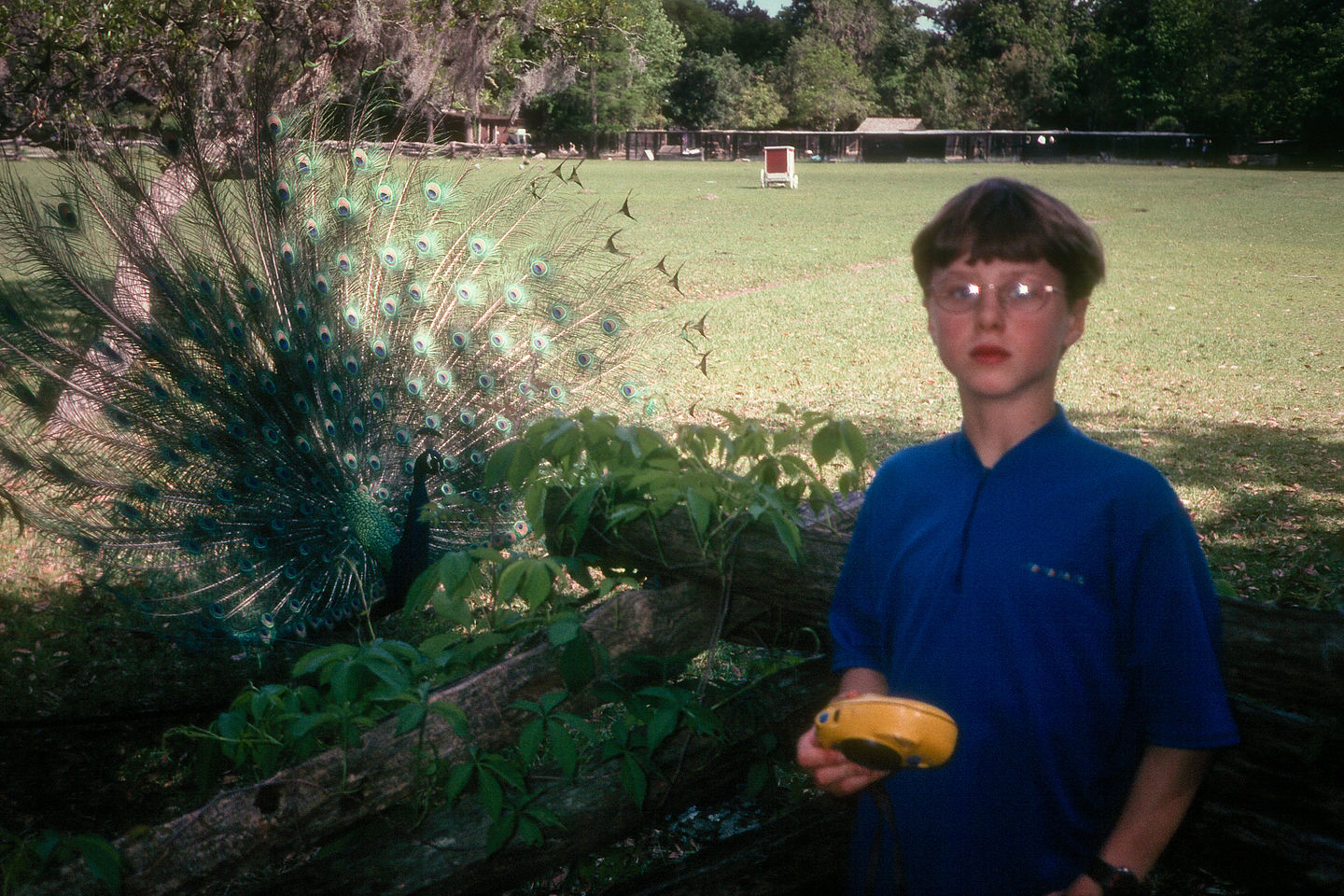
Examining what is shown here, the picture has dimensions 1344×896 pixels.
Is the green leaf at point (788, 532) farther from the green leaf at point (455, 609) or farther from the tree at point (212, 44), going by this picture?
the tree at point (212, 44)

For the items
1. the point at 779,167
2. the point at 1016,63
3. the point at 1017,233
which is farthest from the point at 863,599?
the point at 1016,63

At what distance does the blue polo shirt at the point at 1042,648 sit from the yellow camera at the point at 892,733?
0.52 feet

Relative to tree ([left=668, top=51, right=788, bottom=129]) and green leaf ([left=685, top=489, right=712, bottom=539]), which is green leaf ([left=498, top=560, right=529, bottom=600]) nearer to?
green leaf ([left=685, top=489, right=712, bottom=539])

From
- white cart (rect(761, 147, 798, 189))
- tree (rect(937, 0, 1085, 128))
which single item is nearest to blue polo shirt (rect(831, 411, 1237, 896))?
white cart (rect(761, 147, 798, 189))

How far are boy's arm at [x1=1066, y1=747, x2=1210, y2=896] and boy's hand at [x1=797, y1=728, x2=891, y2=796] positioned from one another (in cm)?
28

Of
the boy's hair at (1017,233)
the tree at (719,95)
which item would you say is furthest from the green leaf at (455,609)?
the tree at (719,95)

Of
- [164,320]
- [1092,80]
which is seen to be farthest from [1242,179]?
[164,320]

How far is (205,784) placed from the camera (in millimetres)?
2031

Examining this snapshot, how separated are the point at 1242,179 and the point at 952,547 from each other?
3940 centimetres

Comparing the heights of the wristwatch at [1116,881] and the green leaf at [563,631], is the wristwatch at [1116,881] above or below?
below

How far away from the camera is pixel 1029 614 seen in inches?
47.1

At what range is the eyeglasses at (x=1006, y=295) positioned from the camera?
1.25 meters

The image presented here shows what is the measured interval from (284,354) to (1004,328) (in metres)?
2.87

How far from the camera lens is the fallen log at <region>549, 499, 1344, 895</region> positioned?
1.54 m
